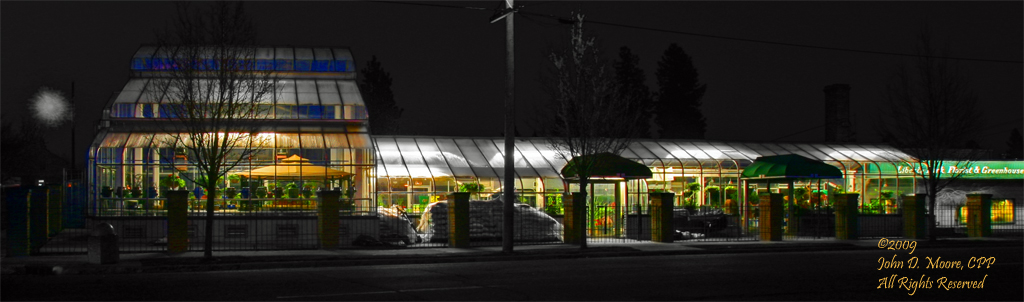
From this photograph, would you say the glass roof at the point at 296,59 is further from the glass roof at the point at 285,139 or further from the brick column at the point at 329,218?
the brick column at the point at 329,218

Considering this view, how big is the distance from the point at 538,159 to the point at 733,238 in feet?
29.5

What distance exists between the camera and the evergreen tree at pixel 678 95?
73188mm

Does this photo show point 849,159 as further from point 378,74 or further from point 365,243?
point 378,74

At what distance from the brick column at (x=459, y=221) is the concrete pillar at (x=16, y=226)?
9.50m

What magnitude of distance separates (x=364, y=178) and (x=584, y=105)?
8585 mm

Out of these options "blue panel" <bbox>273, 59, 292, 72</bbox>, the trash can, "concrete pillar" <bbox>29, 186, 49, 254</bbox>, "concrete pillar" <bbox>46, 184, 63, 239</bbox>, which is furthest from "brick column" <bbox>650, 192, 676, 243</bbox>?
"concrete pillar" <bbox>46, 184, 63, 239</bbox>

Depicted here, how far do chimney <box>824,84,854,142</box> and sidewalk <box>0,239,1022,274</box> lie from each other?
1854 cm

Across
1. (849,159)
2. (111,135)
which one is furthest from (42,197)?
(849,159)

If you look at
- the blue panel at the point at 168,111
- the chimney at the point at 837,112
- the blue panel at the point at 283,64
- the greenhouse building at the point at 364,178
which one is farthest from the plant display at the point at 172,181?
the chimney at the point at 837,112

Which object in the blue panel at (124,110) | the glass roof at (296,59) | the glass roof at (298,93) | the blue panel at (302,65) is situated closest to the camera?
the blue panel at (124,110)

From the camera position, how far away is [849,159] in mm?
35969

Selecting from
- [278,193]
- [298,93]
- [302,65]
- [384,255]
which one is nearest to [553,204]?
[278,193]

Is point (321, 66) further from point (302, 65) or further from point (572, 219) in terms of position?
point (572, 219)

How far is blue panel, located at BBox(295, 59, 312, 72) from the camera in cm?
3253
